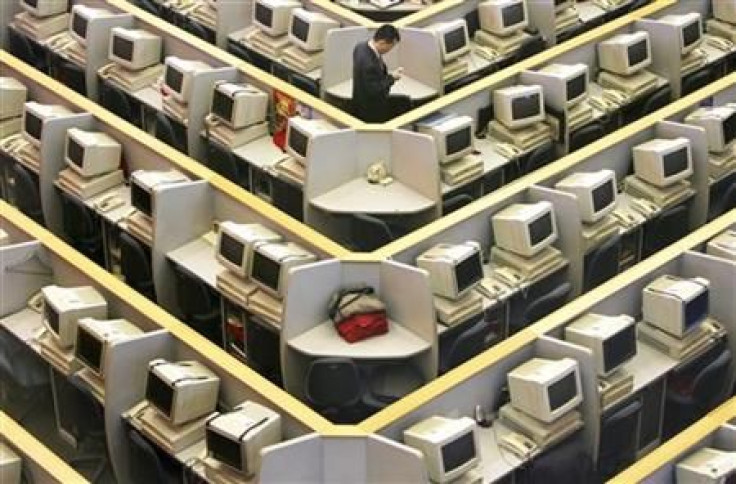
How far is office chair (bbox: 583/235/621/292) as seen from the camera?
9227 mm

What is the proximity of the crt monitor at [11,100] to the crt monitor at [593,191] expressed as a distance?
11.9ft

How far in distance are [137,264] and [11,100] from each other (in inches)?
74.3

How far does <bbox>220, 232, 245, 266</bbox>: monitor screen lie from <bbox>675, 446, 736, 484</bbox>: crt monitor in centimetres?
271

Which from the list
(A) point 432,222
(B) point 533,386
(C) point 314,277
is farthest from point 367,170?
(B) point 533,386

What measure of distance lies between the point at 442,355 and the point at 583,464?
1.06 m

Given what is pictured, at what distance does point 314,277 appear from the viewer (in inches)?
331

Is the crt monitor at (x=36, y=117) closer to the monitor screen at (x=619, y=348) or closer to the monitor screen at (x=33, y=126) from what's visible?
the monitor screen at (x=33, y=126)

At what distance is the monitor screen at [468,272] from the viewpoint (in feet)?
28.0

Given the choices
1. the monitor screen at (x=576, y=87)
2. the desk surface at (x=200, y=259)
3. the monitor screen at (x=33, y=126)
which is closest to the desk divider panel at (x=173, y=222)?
the desk surface at (x=200, y=259)

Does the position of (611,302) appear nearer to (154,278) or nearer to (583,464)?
(583,464)

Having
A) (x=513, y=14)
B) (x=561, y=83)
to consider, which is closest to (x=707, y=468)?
(x=561, y=83)

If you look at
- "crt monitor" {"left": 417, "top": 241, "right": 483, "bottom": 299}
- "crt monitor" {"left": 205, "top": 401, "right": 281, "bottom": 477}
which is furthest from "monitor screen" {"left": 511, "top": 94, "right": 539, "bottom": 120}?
"crt monitor" {"left": 205, "top": 401, "right": 281, "bottom": 477}

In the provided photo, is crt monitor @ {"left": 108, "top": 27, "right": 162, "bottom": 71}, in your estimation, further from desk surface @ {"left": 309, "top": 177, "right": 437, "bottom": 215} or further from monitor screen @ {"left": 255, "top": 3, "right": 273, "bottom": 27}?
desk surface @ {"left": 309, "top": 177, "right": 437, "bottom": 215}

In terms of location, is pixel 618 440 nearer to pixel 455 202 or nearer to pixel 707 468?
pixel 707 468
